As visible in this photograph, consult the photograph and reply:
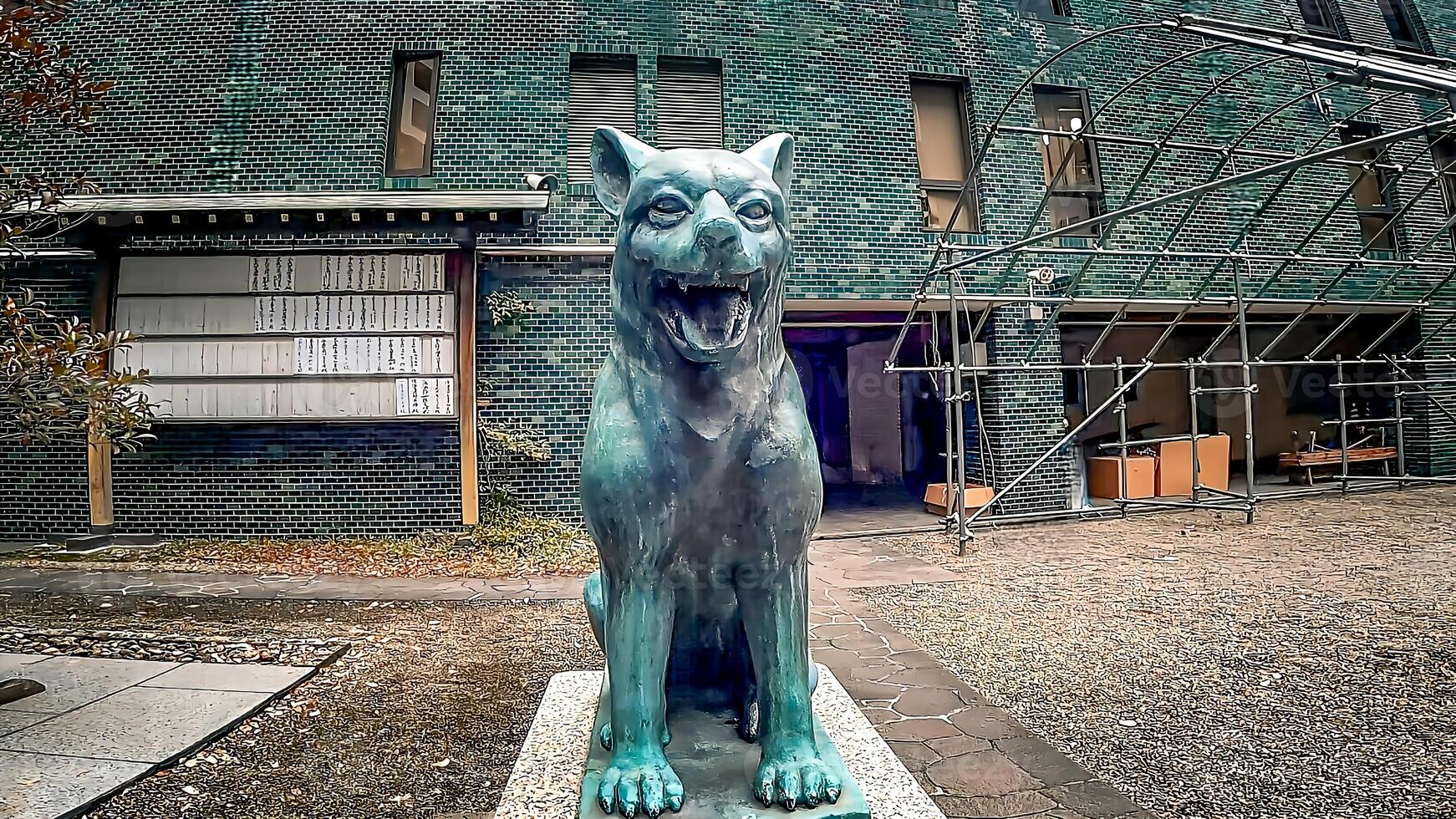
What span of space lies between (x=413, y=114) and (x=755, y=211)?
8.89m

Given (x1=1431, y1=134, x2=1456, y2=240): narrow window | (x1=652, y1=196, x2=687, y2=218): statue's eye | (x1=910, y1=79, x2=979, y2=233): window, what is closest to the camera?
(x1=652, y1=196, x2=687, y2=218): statue's eye

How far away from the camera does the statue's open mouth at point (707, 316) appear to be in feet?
5.11

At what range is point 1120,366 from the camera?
887 cm

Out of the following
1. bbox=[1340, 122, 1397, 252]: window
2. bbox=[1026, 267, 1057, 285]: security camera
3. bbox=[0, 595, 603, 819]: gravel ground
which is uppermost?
bbox=[1340, 122, 1397, 252]: window

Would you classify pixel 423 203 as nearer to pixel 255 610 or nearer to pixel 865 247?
pixel 255 610

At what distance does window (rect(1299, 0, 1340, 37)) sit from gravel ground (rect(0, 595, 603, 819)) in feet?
46.0

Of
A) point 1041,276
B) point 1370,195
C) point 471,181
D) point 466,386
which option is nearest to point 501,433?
point 466,386

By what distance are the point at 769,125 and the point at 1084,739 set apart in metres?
7.57

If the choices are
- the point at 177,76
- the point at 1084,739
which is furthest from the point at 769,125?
the point at 1084,739

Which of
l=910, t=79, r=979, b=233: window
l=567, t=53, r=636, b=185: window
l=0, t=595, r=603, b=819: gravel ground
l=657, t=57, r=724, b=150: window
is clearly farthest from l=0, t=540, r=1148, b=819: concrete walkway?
l=567, t=53, r=636, b=185: window

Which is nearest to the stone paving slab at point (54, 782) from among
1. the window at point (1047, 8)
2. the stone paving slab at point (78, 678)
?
the stone paving slab at point (78, 678)

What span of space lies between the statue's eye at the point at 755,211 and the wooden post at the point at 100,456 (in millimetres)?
9258

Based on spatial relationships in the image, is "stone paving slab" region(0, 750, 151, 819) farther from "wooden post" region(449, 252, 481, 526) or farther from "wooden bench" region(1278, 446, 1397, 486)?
"wooden bench" region(1278, 446, 1397, 486)

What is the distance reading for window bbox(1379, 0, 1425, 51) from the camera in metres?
12.4
